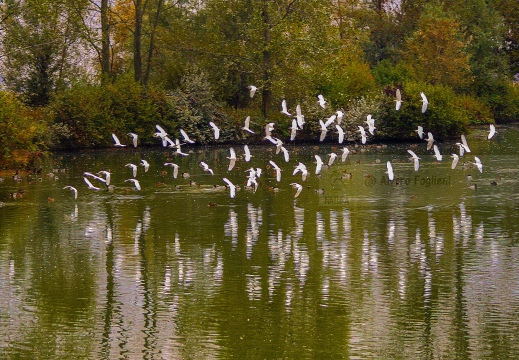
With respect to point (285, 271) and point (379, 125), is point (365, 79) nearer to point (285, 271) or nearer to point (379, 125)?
point (379, 125)

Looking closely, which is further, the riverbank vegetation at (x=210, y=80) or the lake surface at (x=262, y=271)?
the riverbank vegetation at (x=210, y=80)

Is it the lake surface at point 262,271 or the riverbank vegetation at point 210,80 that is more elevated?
the riverbank vegetation at point 210,80

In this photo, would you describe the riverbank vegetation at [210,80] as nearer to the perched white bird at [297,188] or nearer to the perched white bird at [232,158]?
the perched white bird at [232,158]

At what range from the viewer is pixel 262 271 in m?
20.3

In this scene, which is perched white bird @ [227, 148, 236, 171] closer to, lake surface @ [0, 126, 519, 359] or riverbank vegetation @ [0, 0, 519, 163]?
lake surface @ [0, 126, 519, 359]

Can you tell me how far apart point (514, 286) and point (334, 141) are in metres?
42.9

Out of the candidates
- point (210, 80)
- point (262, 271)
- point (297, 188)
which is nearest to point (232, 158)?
point (297, 188)

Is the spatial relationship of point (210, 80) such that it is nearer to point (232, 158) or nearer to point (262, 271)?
point (232, 158)

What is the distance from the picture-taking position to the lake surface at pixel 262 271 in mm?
15094

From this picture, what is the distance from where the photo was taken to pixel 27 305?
1744 cm

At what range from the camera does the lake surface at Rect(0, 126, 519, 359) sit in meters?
15.1

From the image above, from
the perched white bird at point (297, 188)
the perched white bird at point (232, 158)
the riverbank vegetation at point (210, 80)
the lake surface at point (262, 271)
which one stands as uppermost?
the riverbank vegetation at point (210, 80)

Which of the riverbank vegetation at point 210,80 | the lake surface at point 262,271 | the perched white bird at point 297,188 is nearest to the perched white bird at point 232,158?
the lake surface at point 262,271

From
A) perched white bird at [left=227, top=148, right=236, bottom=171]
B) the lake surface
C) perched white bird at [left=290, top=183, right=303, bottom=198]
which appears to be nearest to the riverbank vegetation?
perched white bird at [left=227, top=148, right=236, bottom=171]
